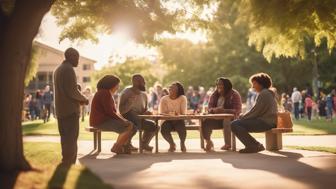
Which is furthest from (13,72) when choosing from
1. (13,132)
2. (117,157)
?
(117,157)

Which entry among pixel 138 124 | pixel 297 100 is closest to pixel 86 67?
pixel 297 100

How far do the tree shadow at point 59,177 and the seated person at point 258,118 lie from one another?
160 inches

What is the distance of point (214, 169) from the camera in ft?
30.2

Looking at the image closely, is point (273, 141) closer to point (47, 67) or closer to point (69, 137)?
point (69, 137)

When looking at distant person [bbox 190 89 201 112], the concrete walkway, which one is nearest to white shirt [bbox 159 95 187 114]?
the concrete walkway

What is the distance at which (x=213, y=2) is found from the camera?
15805 millimetres

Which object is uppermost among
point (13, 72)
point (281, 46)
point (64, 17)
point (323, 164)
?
point (64, 17)

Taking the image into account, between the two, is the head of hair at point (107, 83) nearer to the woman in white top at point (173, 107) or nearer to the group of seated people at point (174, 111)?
the group of seated people at point (174, 111)

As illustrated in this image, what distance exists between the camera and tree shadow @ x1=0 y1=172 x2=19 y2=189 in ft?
24.0

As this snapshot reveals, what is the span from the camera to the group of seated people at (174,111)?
38.5ft

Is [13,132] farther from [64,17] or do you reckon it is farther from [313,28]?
[64,17]

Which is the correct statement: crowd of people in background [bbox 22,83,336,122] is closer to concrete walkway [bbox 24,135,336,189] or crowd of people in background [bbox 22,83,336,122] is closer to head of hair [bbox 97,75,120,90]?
head of hair [bbox 97,75,120,90]

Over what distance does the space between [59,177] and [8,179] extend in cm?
70

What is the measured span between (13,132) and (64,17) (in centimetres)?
908
